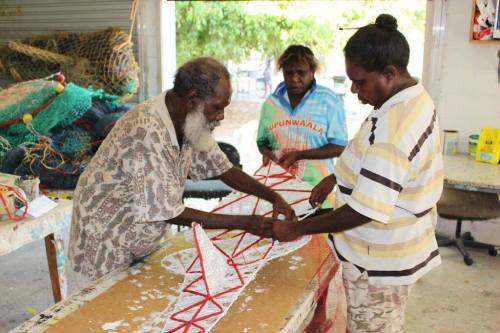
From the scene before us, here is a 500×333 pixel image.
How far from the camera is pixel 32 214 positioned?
265cm

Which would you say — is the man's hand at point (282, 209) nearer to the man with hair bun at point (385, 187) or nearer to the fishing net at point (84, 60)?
the man with hair bun at point (385, 187)

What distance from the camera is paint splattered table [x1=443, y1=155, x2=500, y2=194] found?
11.6ft

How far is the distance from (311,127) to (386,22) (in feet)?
4.75

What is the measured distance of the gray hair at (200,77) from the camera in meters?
1.76

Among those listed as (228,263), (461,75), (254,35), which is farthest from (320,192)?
(254,35)

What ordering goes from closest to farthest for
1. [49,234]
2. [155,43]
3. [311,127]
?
[49,234], [311,127], [155,43]

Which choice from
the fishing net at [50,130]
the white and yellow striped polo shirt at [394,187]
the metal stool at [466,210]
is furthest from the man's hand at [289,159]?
the fishing net at [50,130]

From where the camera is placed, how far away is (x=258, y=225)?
6.35 feet

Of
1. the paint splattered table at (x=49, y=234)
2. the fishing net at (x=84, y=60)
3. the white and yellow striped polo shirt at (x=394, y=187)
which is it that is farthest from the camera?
the fishing net at (x=84, y=60)

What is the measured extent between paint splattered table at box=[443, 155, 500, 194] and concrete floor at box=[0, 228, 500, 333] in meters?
0.77

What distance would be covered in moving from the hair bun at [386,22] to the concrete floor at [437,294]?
7.53 ft

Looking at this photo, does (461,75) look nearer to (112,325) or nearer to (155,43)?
(155,43)

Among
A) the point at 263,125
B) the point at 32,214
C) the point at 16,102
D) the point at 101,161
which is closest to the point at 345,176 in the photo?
the point at 101,161

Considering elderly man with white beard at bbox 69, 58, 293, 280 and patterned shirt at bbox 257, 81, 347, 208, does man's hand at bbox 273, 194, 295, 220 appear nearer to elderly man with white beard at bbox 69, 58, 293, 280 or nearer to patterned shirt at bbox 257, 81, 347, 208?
elderly man with white beard at bbox 69, 58, 293, 280
